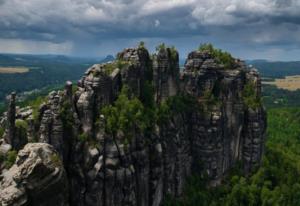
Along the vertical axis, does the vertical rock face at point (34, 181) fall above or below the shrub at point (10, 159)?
above

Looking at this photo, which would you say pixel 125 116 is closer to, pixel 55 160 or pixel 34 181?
pixel 55 160

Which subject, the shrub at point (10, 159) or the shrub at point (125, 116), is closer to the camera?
the shrub at point (10, 159)

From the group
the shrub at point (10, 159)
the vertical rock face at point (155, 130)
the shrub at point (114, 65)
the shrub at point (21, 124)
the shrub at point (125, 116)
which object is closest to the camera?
the shrub at point (10, 159)

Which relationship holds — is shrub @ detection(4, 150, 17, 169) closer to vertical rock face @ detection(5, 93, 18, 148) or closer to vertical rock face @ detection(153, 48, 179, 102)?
vertical rock face @ detection(5, 93, 18, 148)

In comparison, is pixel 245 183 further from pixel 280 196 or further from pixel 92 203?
pixel 92 203

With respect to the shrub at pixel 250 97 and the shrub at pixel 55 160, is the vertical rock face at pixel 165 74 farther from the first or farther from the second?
the shrub at pixel 55 160

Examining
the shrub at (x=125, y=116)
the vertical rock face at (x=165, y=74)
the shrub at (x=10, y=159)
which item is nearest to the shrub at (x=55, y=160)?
the shrub at (x=10, y=159)

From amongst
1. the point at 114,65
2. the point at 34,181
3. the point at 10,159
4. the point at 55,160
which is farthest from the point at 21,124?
the point at 34,181

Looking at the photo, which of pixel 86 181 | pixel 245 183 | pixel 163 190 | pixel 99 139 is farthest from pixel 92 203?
pixel 245 183
